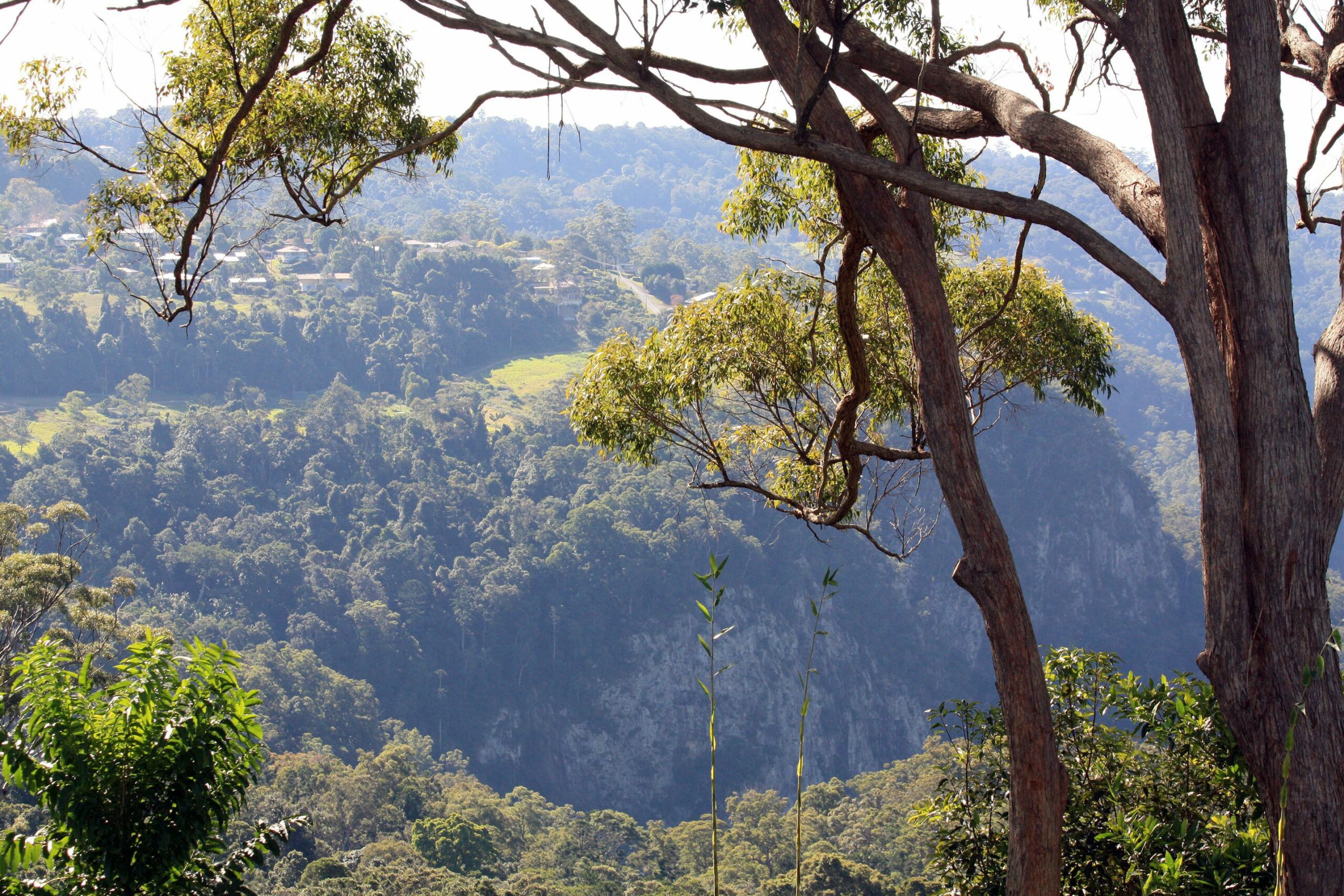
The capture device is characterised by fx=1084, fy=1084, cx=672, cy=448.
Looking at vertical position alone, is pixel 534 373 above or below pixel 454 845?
above

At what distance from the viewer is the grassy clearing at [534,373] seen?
51.3 metres

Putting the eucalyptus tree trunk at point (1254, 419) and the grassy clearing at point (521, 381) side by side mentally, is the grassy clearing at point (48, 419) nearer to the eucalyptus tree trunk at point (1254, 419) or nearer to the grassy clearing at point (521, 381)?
the grassy clearing at point (521, 381)

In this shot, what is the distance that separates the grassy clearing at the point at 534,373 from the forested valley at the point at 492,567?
291mm

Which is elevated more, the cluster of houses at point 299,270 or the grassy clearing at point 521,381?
the cluster of houses at point 299,270

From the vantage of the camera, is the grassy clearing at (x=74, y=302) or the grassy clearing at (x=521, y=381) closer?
the grassy clearing at (x=74, y=302)

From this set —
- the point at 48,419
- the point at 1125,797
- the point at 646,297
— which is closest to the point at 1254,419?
the point at 1125,797

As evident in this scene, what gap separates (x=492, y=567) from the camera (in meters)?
40.3

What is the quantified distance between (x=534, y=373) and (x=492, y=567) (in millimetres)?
15661

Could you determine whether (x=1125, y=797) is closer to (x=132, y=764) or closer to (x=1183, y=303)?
(x=1183, y=303)

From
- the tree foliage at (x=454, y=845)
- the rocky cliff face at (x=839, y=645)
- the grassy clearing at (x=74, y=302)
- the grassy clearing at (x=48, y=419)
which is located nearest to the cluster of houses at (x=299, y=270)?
the grassy clearing at (x=74, y=302)

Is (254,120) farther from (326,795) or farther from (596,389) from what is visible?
(326,795)

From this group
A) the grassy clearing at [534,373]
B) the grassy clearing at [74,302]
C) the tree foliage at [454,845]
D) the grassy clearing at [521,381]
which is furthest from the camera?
the grassy clearing at [534,373]

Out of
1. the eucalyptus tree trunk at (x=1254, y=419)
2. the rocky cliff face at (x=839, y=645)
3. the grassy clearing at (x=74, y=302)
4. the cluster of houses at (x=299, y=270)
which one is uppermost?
the cluster of houses at (x=299, y=270)

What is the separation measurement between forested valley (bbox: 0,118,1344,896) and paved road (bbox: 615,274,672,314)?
22.1 inches
